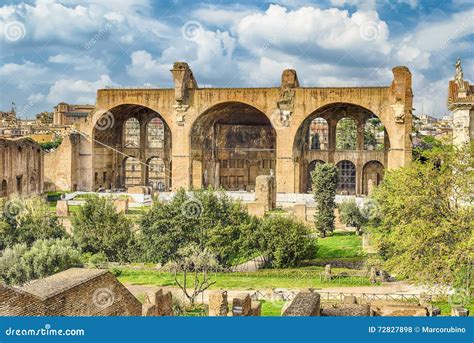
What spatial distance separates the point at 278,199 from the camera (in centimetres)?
3756

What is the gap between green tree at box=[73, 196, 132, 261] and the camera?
85.9 feet

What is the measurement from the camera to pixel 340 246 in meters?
27.9

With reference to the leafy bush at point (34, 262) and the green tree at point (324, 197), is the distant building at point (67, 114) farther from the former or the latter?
the leafy bush at point (34, 262)

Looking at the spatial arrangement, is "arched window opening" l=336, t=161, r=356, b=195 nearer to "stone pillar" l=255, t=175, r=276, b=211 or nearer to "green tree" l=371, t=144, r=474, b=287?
"stone pillar" l=255, t=175, r=276, b=211

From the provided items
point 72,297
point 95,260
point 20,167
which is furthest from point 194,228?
point 20,167

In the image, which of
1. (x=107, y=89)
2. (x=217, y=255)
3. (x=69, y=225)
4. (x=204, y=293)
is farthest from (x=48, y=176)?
(x=204, y=293)

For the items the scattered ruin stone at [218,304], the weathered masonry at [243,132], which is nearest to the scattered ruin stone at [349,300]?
the scattered ruin stone at [218,304]

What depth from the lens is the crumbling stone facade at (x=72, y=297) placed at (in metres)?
11.6

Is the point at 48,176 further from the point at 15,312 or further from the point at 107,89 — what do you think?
the point at 15,312

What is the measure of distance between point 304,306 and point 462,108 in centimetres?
1990

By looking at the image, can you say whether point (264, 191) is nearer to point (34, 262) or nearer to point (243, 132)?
point (243, 132)

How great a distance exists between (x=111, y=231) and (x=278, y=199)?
44.4ft

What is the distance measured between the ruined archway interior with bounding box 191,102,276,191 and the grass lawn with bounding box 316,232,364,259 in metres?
16.0

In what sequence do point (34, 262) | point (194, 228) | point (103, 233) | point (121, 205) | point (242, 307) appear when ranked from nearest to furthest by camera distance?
1. point (242, 307)
2. point (34, 262)
3. point (194, 228)
4. point (103, 233)
5. point (121, 205)
